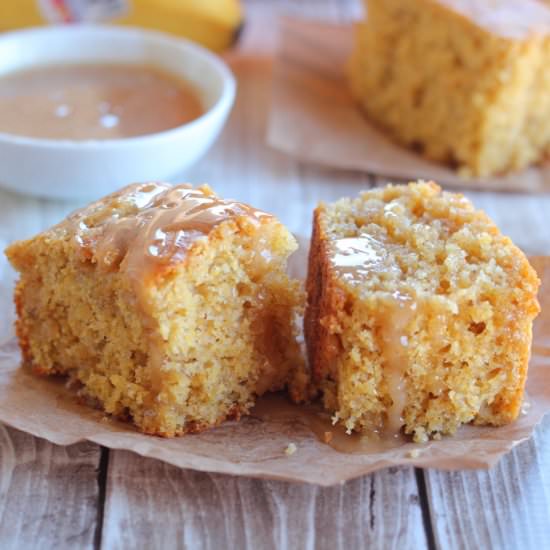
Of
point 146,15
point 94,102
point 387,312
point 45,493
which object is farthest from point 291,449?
point 146,15

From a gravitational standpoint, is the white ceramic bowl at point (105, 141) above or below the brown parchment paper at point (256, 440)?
below

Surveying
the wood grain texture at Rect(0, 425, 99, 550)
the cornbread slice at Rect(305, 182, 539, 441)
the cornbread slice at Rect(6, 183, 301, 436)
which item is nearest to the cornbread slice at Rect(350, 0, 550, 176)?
the cornbread slice at Rect(305, 182, 539, 441)

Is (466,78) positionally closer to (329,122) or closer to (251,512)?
(329,122)

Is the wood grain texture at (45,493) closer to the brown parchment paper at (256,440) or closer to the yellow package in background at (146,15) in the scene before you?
the brown parchment paper at (256,440)

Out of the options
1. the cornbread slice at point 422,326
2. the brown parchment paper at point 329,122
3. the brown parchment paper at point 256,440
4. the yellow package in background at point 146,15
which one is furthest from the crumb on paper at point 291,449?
the yellow package in background at point 146,15

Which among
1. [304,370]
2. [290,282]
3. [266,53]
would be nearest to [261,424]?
[304,370]

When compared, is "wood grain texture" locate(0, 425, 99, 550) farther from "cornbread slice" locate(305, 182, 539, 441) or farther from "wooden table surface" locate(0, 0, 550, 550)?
"cornbread slice" locate(305, 182, 539, 441)

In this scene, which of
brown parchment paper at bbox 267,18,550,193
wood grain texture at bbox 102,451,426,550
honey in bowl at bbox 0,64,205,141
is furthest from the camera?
brown parchment paper at bbox 267,18,550,193
